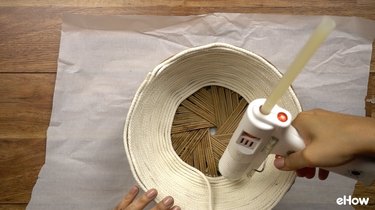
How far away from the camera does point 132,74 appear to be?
2.29 feet

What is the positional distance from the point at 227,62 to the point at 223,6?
12cm

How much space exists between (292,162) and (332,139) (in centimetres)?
6

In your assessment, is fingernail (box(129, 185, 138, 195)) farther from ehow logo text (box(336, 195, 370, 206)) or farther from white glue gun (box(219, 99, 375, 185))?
ehow logo text (box(336, 195, 370, 206))

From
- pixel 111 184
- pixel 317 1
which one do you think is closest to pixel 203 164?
pixel 111 184

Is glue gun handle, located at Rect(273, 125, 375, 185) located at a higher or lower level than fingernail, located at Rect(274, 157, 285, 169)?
higher

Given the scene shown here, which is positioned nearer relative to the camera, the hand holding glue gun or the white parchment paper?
the hand holding glue gun

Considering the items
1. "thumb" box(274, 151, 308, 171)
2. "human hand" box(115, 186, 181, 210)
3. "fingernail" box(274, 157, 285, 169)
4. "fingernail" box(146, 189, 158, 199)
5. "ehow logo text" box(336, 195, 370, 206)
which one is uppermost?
"thumb" box(274, 151, 308, 171)

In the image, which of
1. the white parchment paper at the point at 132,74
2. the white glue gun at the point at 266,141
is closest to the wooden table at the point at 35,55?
the white parchment paper at the point at 132,74

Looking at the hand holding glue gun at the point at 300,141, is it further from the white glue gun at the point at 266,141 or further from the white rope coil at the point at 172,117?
the white rope coil at the point at 172,117

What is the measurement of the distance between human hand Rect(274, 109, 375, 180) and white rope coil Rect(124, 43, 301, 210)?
0.36 ft

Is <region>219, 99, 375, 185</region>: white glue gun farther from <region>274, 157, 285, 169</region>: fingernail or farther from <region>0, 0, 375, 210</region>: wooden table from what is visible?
<region>0, 0, 375, 210</region>: wooden table

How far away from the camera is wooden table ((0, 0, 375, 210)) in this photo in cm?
68

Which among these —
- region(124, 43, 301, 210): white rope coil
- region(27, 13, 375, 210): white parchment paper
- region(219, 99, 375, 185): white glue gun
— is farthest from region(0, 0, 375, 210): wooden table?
region(219, 99, 375, 185): white glue gun

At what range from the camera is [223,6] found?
28.3 inches
